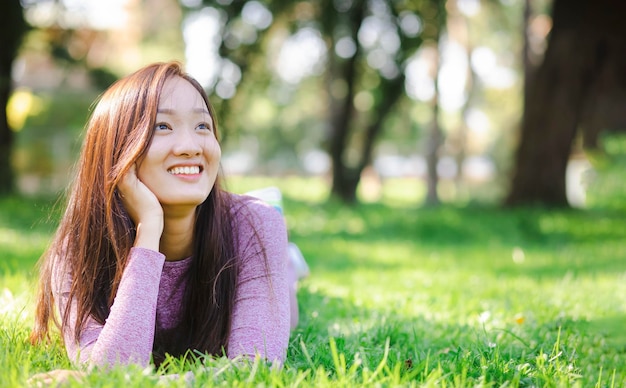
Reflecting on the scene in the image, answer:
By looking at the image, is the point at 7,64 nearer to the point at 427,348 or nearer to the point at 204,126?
the point at 204,126

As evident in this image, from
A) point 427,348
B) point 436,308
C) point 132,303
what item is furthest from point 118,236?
point 436,308

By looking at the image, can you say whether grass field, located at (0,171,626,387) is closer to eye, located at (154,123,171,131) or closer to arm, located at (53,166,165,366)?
arm, located at (53,166,165,366)

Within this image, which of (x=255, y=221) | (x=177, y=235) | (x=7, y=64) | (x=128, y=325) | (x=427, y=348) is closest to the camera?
(x=128, y=325)

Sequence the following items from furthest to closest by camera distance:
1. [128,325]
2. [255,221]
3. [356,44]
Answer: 1. [356,44]
2. [255,221]
3. [128,325]

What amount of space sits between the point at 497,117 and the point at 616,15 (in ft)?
88.5

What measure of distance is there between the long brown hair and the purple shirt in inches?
2.0

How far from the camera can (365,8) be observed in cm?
1327

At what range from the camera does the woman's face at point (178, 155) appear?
98.5 inches

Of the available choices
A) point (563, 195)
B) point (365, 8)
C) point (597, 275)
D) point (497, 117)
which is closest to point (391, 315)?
point (597, 275)

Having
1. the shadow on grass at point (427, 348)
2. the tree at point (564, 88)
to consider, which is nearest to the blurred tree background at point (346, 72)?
the tree at point (564, 88)

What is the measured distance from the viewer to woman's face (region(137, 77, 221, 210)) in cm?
250

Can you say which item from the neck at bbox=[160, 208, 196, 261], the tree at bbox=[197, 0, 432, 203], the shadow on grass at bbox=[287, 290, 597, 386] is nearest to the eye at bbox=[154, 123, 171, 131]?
the neck at bbox=[160, 208, 196, 261]

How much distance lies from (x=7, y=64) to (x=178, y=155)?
39.1 ft

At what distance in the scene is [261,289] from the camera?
263cm
